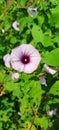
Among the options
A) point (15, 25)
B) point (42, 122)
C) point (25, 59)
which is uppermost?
point (15, 25)

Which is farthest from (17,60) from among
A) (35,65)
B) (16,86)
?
(16,86)

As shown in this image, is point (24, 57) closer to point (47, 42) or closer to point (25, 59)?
point (25, 59)

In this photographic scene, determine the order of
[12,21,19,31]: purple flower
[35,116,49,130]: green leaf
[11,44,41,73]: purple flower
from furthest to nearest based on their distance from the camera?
[12,21,19,31]: purple flower → [35,116,49,130]: green leaf → [11,44,41,73]: purple flower

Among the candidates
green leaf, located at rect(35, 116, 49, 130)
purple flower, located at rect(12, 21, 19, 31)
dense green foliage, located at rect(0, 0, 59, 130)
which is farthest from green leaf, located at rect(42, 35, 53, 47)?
purple flower, located at rect(12, 21, 19, 31)

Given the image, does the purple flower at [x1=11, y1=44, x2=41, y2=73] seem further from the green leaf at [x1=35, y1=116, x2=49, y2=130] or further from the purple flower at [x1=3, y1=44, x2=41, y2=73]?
the green leaf at [x1=35, y1=116, x2=49, y2=130]

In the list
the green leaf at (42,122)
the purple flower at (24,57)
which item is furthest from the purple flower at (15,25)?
the purple flower at (24,57)

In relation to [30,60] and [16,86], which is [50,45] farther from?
[16,86]

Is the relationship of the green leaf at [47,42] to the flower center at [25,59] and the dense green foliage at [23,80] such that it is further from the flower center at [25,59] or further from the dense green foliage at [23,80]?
the flower center at [25,59]

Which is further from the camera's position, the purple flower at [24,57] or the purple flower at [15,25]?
the purple flower at [15,25]

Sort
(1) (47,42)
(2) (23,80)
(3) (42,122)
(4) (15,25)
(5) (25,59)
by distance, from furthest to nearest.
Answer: (4) (15,25), (3) (42,122), (2) (23,80), (5) (25,59), (1) (47,42)

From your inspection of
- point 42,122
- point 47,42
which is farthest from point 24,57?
point 42,122
